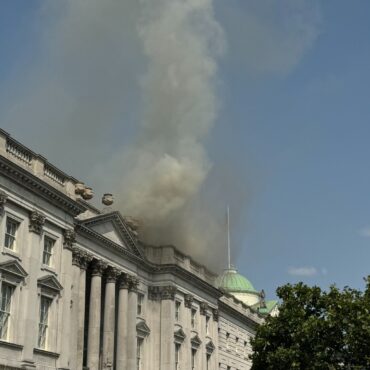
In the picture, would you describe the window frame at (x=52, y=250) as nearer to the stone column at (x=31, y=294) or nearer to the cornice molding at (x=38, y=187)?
the stone column at (x=31, y=294)

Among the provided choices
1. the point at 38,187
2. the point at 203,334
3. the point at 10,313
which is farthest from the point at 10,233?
the point at 203,334

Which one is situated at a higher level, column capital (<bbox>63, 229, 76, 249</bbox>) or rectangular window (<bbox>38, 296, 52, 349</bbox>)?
column capital (<bbox>63, 229, 76, 249</bbox>)

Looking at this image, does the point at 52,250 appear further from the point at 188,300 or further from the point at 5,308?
the point at 188,300

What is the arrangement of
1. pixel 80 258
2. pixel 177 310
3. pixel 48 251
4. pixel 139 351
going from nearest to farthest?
pixel 48 251
pixel 80 258
pixel 139 351
pixel 177 310

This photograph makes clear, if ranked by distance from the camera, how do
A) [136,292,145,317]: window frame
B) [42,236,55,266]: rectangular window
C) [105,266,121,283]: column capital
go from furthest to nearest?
[136,292,145,317]: window frame
[105,266,121,283]: column capital
[42,236,55,266]: rectangular window

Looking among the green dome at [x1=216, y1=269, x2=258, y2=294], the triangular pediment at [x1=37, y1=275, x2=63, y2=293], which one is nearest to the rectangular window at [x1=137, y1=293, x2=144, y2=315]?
the triangular pediment at [x1=37, y1=275, x2=63, y2=293]

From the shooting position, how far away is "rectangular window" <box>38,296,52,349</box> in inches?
1487

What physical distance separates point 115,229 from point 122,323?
22.8 ft

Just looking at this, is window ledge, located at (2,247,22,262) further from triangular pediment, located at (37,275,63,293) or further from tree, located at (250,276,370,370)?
tree, located at (250,276,370,370)

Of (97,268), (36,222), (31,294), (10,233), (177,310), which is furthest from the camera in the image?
(177,310)

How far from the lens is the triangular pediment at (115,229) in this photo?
4812cm

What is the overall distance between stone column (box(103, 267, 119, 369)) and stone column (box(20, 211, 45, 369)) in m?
11.2

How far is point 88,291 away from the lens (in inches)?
1961

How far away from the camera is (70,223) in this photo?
41.7m
